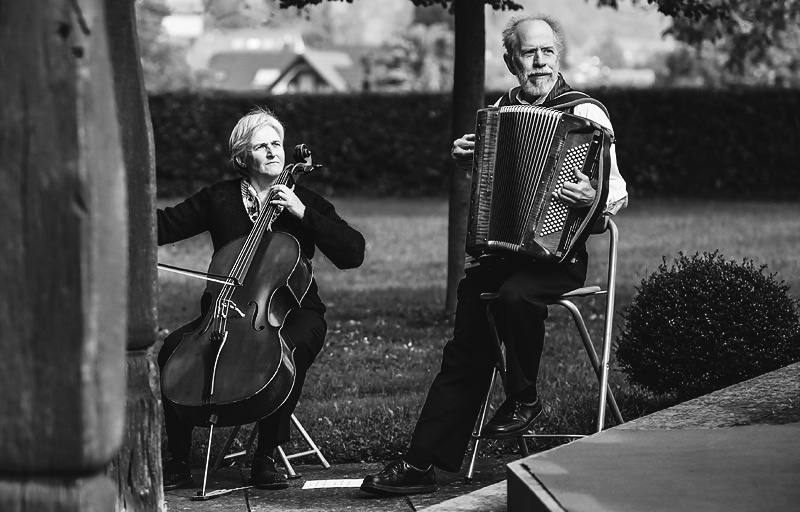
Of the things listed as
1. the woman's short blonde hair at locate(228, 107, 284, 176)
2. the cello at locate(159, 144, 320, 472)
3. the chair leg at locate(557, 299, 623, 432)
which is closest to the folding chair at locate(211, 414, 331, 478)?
the cello at locate(159, 144, 320, 472)

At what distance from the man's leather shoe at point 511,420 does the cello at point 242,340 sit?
0.82 meters

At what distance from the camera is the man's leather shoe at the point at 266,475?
212 inches

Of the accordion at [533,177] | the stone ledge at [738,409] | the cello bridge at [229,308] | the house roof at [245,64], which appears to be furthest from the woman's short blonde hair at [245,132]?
the house roof at [245,64]

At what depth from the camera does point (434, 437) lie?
521 centimetres

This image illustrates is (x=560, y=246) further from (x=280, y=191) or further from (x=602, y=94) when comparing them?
(x=602, y=94)

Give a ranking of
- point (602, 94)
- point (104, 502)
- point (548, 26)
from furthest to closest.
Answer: point (602, 94) < point (548, 26) < point (104, 502)

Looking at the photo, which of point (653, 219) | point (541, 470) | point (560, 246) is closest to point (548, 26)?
point (560, 246)

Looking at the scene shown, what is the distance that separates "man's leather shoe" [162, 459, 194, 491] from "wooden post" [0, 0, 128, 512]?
119 inches

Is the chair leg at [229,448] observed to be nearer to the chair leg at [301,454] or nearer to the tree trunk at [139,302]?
the chair leg at [301,454]

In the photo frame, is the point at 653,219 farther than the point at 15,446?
Yes

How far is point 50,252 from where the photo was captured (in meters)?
2.46

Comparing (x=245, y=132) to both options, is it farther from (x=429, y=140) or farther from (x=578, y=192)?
(x=429, y=140)

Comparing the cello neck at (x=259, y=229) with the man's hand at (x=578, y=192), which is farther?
the cello neck at (x=259, y=229)

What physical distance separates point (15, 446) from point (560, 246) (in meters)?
3.01
